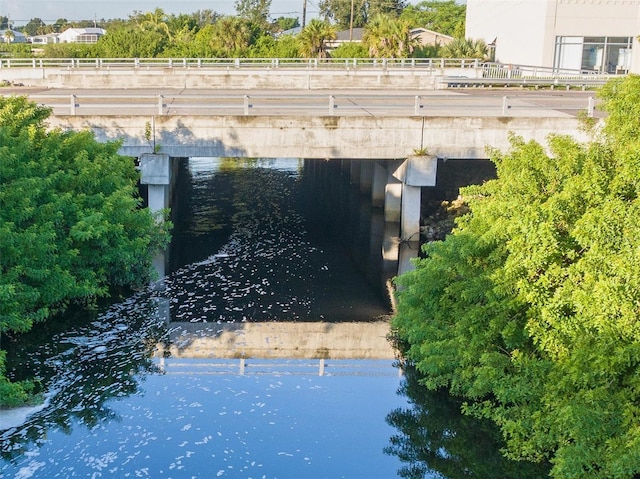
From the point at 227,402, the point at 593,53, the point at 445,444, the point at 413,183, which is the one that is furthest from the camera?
the point at 593,53

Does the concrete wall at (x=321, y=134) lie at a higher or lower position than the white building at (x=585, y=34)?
lower

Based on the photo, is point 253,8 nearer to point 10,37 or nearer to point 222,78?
point 10,37

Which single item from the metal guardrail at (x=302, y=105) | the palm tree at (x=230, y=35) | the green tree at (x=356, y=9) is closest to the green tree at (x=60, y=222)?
the metal guardrail at (x=302, y=105)

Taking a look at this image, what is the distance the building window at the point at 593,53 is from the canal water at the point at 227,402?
33718 mm

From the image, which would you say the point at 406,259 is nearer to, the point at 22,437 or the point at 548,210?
the point at 548,210

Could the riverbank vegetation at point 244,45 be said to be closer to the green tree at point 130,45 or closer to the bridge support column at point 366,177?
the green tree at point 130,45

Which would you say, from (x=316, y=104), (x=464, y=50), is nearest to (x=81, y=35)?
(x=464, y=50)

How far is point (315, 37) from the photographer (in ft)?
200

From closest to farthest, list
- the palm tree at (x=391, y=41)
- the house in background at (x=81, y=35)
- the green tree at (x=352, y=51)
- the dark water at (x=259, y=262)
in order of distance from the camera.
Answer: the dark water at (x=259, y=262) < the palm tree at (x=391, y=41) < the green tree at (x=352, y=51) < the house in background at (x=81, y=35)

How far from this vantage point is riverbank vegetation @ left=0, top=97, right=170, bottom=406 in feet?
63.6

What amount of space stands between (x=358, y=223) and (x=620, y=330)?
20.8 meters

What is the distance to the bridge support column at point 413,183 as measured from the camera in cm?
2850

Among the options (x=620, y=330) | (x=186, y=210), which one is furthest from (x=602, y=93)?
(x=186, y=210)

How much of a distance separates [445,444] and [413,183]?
1414 cm
